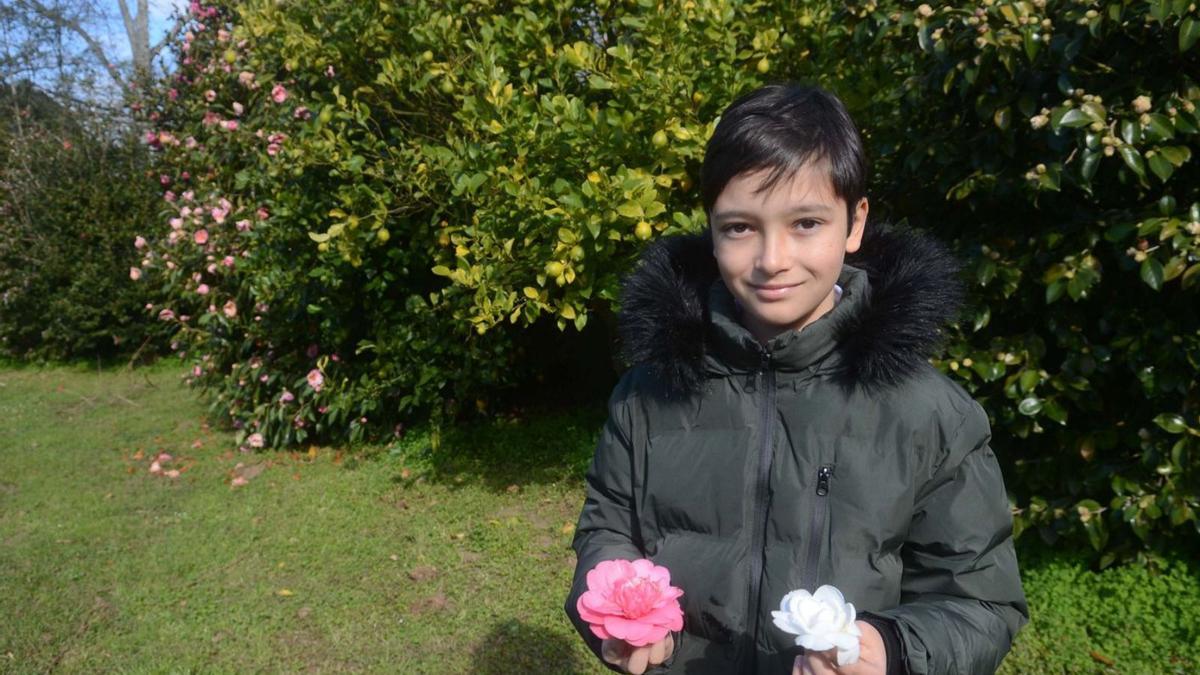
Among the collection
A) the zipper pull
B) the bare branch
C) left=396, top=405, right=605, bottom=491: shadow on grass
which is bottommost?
left=396, top=405, right=605, bottom=491: shadow on grass

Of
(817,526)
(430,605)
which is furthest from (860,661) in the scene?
(430,605)

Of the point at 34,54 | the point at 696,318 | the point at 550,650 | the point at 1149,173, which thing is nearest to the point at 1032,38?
the point at 1149,173

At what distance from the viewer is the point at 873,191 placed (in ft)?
13.3

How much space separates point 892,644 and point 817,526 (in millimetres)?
229

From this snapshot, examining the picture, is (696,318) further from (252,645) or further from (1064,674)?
(252,645)

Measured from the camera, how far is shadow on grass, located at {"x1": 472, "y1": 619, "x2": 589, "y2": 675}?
11.5 ft

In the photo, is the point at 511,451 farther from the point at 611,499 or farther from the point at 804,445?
the point at 804,445

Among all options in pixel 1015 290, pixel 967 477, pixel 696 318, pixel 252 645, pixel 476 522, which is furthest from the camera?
pixel 476 522

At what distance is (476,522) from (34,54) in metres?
18.8

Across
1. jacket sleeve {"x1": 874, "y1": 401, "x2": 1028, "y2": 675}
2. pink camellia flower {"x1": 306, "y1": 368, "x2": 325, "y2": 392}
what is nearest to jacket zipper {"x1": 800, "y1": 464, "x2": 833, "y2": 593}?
jacket sleeve {"x1": 874, "y1": 401, "x2": 1028, "y2": 675}

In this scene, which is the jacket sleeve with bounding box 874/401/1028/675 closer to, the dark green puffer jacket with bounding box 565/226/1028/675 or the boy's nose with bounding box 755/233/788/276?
the dark green puffer jacket with bounding box 565/226/1028/675

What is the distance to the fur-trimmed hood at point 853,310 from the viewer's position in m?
1.62

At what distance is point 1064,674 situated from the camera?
3.21 m

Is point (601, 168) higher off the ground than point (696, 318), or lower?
higher
